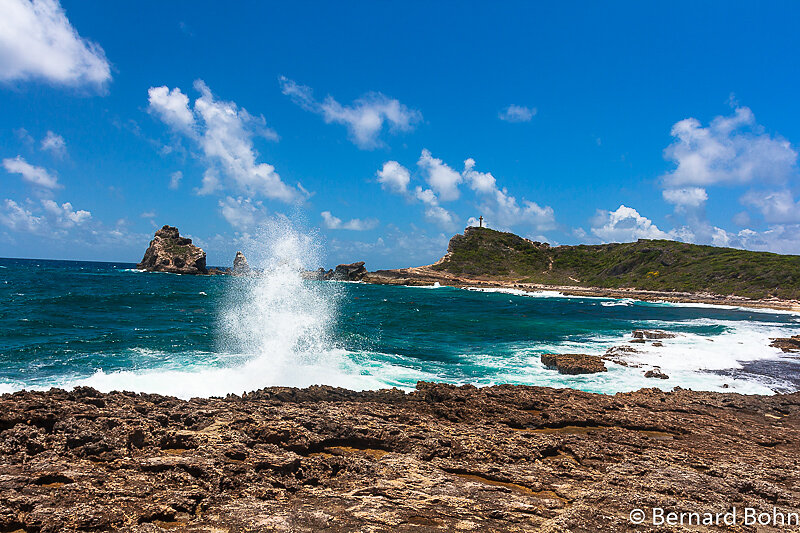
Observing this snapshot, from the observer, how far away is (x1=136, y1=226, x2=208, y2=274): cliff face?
109938mm

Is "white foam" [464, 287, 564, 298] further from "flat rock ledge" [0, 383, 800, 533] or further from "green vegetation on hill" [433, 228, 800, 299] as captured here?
"flat rock ledge" [0, 383, 800, 533]

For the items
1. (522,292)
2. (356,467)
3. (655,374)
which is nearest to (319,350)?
(356,467)

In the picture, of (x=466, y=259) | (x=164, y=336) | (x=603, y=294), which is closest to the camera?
(x=164, y=336)

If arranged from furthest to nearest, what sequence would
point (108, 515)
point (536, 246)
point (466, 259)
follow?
1. point (536, 246)
2. point (466, 259)
3. point (108, 515)

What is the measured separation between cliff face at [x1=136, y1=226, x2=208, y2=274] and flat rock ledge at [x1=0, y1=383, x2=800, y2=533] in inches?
4349

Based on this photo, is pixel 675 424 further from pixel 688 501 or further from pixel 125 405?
pixel 125 405

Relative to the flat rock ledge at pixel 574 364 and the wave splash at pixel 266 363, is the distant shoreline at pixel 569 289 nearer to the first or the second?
the flat rock ledge at pixel 574 364

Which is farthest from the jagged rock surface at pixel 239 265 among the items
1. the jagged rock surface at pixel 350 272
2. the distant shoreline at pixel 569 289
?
the distant shoreline at pixel 569 289

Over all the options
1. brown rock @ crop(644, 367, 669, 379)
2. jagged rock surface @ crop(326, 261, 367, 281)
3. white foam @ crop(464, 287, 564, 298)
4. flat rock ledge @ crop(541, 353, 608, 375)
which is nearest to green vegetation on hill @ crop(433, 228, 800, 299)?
white foam @ crop(464, 287, 564, 298)

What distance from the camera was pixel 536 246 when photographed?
448 ft

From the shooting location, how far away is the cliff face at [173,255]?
10994 cm

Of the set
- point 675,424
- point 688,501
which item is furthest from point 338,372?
point 688,501

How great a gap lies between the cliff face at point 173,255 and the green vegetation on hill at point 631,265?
220 feet

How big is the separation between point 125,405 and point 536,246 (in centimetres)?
13733
